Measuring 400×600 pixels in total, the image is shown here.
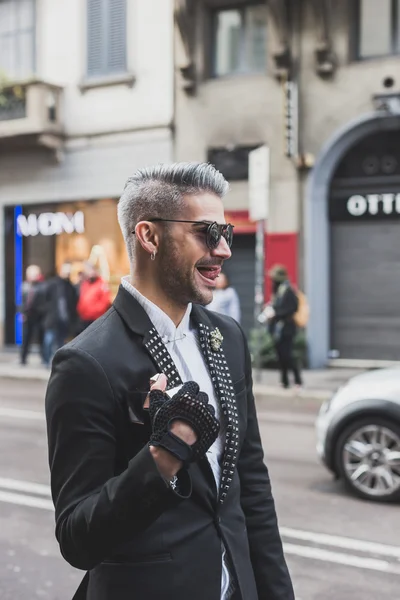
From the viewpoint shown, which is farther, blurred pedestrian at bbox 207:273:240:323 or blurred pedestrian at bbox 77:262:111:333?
blurred pedestrian at bbox 77:262:111:333

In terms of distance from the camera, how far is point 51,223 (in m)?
19.3

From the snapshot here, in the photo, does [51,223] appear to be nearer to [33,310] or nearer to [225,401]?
[33,310]

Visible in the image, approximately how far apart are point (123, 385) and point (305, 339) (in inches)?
570

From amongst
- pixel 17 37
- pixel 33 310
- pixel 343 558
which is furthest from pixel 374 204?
pixel 343 558

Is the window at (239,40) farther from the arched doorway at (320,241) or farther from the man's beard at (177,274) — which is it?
the man's beard at (177,274)

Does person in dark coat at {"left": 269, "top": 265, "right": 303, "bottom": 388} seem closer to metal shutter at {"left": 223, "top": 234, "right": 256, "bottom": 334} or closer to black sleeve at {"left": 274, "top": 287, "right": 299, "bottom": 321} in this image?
black sleeve at {"left": 274, "top": 287, "right": 299, "bottom": 321}

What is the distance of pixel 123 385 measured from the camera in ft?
6.19

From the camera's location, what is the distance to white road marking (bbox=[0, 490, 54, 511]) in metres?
6.50

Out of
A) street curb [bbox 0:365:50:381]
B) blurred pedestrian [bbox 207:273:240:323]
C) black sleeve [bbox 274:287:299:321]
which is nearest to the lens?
black sleeve [bbox 274:287:299:321]

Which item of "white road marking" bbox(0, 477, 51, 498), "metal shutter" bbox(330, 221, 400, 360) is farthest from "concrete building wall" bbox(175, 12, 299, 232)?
"white road marking" bbox(0, 477, 51, 498)

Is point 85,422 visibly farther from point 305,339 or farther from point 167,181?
point 305,339

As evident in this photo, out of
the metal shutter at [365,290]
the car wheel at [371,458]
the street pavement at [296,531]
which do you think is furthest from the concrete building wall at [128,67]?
the car wheel at [371,458]

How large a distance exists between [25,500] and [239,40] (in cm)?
1270

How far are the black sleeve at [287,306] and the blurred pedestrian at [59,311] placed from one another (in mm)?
4889
